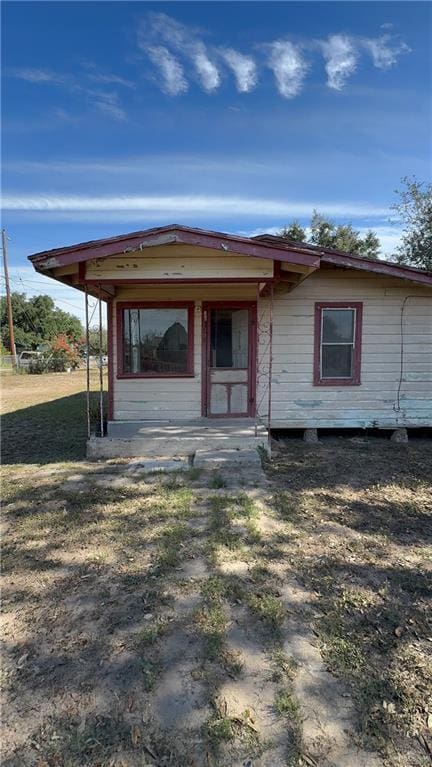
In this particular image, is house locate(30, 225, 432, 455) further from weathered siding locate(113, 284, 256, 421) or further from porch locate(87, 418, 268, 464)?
porch locate(87, 418, 268, 464)

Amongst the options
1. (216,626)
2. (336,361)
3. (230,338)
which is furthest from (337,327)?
(216,626)

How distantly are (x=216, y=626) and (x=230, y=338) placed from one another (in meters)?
5.28

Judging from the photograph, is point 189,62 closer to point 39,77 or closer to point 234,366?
point 39,77

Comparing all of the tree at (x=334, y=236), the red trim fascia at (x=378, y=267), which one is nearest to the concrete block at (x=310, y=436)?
the red trim fascia at (x=378, y=267)

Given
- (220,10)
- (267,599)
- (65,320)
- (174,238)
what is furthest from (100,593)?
(65,320)

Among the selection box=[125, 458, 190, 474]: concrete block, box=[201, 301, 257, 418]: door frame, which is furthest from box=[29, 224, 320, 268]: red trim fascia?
box=[125, 458, 190, 474]: concrete block

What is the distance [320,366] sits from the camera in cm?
709

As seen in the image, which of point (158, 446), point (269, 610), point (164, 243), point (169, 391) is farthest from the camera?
point (169, 391)

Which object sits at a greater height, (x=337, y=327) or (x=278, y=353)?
(x=337, y=327)

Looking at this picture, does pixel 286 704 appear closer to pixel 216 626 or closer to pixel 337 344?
pixel 216 626

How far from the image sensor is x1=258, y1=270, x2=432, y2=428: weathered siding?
22.9 ft

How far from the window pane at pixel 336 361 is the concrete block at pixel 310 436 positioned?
3.24 feet

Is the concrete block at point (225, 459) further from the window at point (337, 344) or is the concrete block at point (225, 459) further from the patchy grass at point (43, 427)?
the window at point (337, 344)

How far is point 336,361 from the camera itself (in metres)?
7.12
